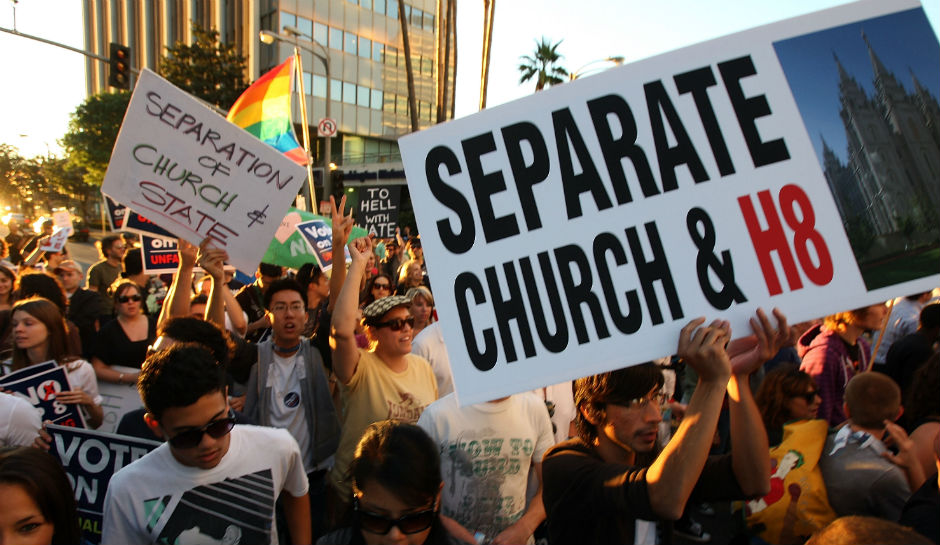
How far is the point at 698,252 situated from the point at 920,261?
649 millimetres

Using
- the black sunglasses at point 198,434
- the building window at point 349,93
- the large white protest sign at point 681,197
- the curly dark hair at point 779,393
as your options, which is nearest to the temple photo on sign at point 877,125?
the large white protest sign at point 681,197

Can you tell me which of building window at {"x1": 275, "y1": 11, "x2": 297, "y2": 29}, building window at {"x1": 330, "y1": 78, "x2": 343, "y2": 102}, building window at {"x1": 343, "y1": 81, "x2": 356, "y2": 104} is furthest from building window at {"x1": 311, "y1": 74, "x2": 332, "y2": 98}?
building window at {"x1": 275, "y1": 11, "x2": 297, "y2": 29}

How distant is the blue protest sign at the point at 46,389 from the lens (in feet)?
10.7

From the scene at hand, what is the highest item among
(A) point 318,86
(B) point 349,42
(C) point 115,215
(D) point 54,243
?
(B) point 349,42

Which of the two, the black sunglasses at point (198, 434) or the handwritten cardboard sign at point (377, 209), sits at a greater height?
the handwritten cardboard sign at point (377, 209)

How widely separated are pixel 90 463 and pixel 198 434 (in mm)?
1063

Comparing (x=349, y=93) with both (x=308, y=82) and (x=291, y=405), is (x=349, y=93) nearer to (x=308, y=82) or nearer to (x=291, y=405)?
(x=308, y=82)

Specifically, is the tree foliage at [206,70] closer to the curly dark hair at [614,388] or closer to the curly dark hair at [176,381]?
the curly dark hair at [176,381]

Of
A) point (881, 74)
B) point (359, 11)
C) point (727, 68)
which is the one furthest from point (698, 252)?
point (359, 11)

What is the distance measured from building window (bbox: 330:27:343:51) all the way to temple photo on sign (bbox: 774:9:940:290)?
4857 centimetres

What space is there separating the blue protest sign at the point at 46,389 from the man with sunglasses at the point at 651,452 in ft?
8.76

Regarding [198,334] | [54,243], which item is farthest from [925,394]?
[54,243]

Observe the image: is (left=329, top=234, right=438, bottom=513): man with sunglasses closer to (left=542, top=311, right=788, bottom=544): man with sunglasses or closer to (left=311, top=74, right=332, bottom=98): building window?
(left=542, top=311, right=788, bottom=544): man with sunglasses

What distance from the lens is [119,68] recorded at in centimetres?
1377
